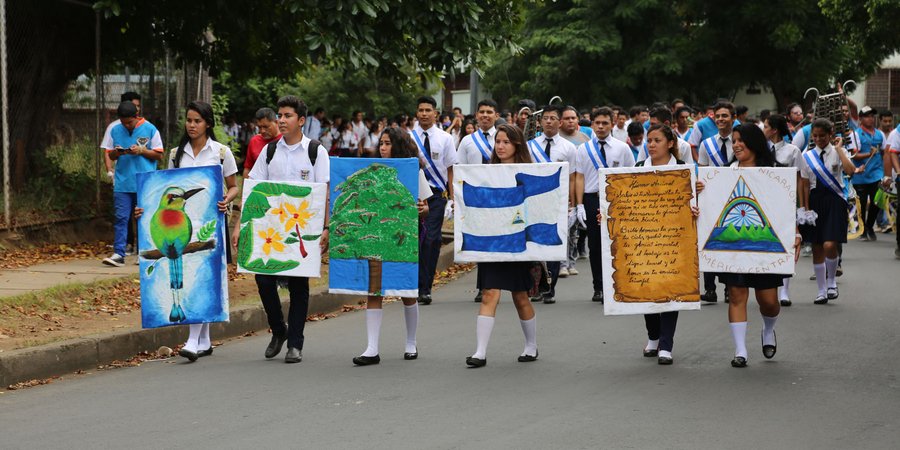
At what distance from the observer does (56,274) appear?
12.4 metres

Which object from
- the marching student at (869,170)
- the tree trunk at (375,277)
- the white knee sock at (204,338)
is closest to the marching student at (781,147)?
the tree trunk at (375,277)

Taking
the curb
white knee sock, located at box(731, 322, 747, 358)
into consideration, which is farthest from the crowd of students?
the curb

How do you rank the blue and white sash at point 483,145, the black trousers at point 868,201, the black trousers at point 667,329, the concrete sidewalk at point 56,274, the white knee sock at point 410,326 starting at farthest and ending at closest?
1. the black trousers at point 868,201
2. the blue and white sash at point 483,145
3. the concrete sidewalk at point 56,274
4. the white knee sock at point 410,326
5. the black trousers at point 667,329

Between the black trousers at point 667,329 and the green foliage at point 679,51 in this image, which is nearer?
the black trousers at point 667,329

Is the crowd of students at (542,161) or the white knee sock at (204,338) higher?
the crowd of students at (542,161)

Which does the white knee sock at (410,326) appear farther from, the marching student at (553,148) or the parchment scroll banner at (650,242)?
the marching student at (553,148)

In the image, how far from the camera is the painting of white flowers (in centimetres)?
905

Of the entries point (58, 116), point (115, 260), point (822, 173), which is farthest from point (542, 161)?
point (58, 116)

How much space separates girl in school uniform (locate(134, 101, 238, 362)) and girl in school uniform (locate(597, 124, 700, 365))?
280 centimetres

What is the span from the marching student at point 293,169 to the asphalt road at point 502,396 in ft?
0.93

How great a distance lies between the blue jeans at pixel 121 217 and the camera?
1332cm

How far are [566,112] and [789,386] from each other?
20.1 feet

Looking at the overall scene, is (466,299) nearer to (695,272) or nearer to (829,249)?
(829,249)

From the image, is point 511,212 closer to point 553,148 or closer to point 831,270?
point 553,148
